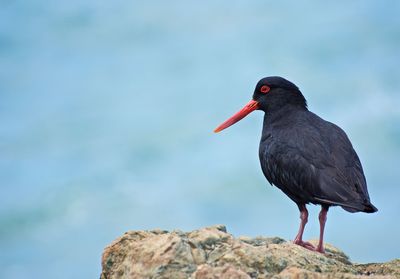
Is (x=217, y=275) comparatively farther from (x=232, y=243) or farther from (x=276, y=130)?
(x=276, y=130)

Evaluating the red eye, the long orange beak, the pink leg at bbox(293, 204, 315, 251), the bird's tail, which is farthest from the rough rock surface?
the long orange beak

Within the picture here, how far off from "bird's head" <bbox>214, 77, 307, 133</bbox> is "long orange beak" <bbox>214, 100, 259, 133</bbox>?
29 millimetres

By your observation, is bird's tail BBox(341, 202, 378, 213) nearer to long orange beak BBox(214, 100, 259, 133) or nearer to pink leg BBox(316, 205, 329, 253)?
pink leg BBox(316, 205, 329, 253)

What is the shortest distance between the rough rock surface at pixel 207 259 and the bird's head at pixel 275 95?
4.33 m

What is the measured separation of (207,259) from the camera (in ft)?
20.6

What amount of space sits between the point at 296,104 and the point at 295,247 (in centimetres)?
429

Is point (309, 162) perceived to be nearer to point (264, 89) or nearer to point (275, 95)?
point (275, 95)

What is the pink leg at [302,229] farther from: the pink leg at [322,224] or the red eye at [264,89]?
the red eye at [264,89]

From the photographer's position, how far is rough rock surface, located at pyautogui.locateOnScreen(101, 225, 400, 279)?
234 inches

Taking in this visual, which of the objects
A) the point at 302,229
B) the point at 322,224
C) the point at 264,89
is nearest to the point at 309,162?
the point at 322,224

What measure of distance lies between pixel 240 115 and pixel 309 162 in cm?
317

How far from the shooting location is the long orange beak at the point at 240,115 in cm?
1181

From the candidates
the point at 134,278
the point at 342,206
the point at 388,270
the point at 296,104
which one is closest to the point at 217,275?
the point at 134,278

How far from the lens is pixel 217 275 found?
18.3ft
